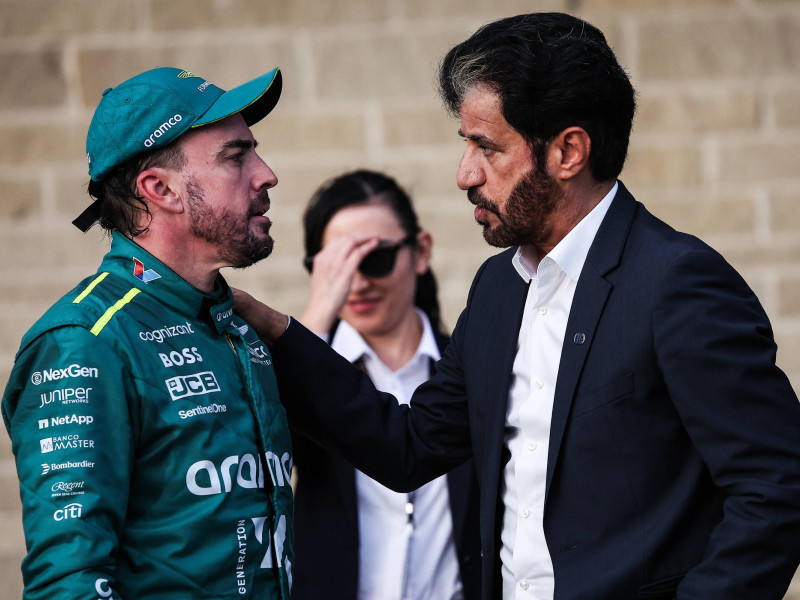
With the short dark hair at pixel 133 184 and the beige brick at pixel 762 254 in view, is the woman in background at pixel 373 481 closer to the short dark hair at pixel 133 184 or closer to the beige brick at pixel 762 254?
the short dark hair at pixel 133 184

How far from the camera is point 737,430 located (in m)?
1.80

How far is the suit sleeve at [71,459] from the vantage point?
5.32 ft

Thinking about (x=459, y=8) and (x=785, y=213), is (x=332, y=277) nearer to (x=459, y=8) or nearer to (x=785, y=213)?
(x=459, y=8)

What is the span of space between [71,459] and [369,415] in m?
0.88

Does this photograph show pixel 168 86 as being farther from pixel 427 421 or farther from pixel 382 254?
pixel 382 254

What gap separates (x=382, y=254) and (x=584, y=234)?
107 centimetres

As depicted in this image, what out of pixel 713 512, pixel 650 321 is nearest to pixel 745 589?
pixel 713 512

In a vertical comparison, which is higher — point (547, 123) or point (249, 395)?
point (547, 123)

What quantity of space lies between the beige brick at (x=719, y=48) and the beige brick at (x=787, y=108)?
0.09 m

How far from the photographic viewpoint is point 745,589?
1772mm

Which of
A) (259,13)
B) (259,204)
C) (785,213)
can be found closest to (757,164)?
(785,213)

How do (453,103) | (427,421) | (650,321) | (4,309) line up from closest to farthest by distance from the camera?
(650,321) < (453,103) < (427,421) < (4,309)

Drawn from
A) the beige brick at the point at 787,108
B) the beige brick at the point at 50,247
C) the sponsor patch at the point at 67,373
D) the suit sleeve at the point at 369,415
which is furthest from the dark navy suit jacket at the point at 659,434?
the beige brick at the point at 50,247

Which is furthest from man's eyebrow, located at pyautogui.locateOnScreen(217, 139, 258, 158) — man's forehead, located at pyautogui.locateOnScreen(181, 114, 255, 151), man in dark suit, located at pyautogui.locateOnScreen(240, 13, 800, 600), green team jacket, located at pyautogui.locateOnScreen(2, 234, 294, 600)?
man in dark suit, located at pyautogui.locateOnScreen(240, 13, 800, 600)
